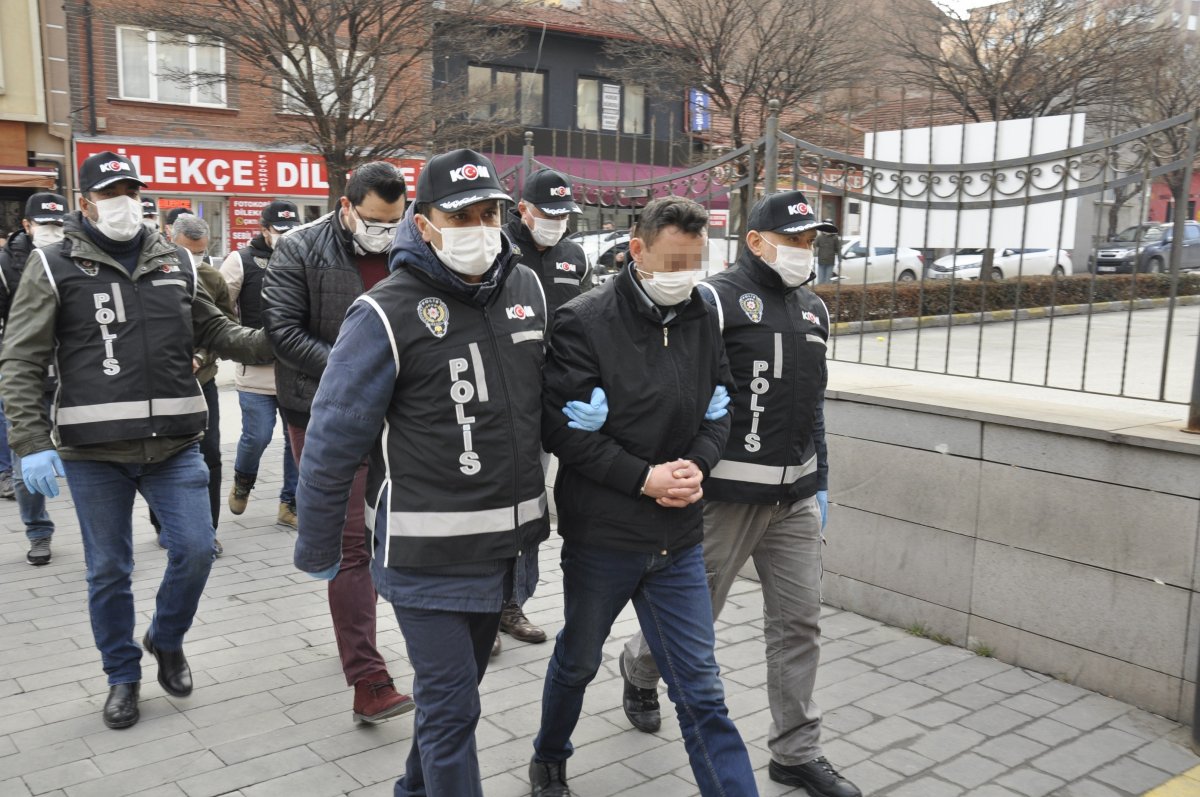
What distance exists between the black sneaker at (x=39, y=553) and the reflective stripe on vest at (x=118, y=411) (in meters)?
2.71

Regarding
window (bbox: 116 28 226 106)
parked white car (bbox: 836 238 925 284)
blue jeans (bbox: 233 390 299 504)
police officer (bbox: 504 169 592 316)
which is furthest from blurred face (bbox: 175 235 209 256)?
window (bbox: 116 28 226 106)

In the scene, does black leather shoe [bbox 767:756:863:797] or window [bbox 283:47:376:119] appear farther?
window [bbox 283:47:376:119]

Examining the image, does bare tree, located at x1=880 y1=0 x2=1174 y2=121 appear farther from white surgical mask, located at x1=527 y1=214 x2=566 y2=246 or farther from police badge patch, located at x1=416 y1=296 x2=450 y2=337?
police badge patch, located at x1=416 y1=296 x2=450 y2=337

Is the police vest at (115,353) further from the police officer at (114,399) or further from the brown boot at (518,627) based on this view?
the brown boot at (518,627)

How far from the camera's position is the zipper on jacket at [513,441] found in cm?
297

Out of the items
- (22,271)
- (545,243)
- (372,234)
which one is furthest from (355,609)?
(22,271)

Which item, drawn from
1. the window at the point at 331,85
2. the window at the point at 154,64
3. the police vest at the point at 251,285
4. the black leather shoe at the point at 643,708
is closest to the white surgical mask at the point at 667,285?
the black leather shoe at the point at 643,708

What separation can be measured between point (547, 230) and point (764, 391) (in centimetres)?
193

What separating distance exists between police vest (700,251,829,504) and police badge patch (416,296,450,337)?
1.11 m

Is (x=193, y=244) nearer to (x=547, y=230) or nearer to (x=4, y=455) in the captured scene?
(x=4, y=455)

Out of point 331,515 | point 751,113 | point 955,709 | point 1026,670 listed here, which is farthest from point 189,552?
point 751,113

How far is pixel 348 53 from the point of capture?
16359 millimetres

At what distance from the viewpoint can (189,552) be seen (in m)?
4.21

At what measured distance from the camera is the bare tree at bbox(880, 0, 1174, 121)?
1739 cm
